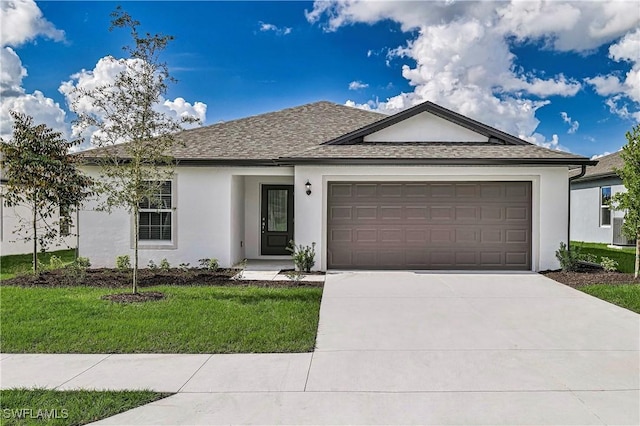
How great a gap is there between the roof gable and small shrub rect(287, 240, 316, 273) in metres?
3.20

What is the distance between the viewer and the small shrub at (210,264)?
11617 mm

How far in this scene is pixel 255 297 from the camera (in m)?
8.20

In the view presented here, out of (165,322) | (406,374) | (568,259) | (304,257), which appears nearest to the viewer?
(406,374)

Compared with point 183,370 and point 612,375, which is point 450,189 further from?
point 183,370

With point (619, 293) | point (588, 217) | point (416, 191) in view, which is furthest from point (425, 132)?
point (588, 217)

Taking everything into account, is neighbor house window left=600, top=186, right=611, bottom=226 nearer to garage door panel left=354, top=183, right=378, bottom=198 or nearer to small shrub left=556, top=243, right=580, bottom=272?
small shrub left=556, top=243, right=580, bottom=272

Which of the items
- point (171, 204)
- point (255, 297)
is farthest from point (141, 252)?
point (255, 297)

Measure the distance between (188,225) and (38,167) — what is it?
374 cm

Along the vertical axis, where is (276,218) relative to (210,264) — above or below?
above

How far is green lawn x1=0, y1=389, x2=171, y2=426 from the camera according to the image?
3.68m

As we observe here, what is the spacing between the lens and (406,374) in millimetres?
4723

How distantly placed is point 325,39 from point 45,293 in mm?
11224

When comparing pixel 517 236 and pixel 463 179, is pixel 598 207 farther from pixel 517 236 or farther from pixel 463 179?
pixel 463 179

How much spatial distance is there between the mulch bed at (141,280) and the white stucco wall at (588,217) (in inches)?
645
